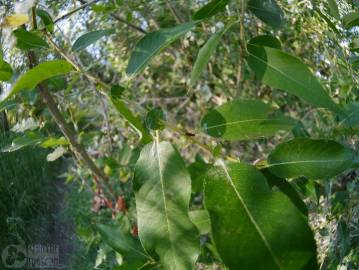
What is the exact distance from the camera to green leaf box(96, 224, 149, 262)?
67 centimetres

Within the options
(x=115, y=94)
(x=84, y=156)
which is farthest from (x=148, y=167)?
(x=84, y=156)

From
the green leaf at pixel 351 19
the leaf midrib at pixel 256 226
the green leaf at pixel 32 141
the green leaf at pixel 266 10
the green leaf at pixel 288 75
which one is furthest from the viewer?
the green leaf at pixel 32 141

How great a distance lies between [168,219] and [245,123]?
0.17 m

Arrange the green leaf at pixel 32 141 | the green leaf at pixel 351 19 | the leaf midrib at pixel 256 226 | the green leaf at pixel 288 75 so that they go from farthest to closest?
the green leaf at pixel 32 141 → the green leaf at pixel 351 19 → the green leaf at pixel 288 75 → the leaf midrib at pixel 256 226

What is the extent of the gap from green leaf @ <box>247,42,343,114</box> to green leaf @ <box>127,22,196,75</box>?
0.33 feet

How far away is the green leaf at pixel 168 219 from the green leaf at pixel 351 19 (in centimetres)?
33

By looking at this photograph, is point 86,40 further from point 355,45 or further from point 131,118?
point 355,45

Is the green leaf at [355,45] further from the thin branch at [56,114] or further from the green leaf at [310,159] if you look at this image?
the thin branch at [56,114]

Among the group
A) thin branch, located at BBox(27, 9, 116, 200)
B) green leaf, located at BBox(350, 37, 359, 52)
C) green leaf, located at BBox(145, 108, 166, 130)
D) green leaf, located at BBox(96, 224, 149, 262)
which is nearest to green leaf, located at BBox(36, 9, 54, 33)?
thin branch, located at BBox(27, 9, 116, 200)

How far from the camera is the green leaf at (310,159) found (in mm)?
509

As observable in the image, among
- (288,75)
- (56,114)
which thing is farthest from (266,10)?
(56,114)

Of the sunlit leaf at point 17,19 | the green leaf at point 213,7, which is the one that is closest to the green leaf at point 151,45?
the green leaf at point 213,7

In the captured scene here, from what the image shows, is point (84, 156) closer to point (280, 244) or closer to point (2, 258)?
point (280, 244)

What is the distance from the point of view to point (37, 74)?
55cm
